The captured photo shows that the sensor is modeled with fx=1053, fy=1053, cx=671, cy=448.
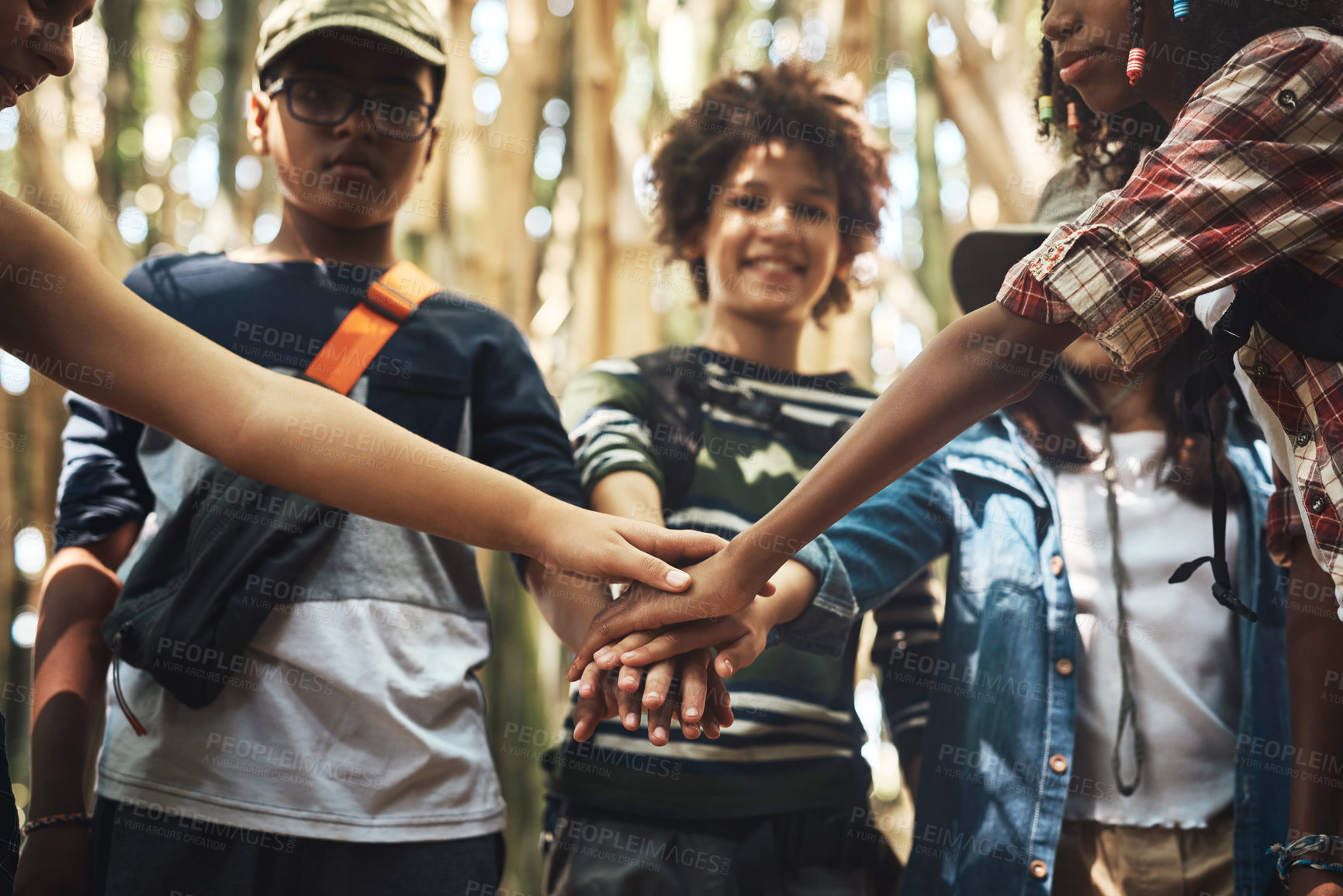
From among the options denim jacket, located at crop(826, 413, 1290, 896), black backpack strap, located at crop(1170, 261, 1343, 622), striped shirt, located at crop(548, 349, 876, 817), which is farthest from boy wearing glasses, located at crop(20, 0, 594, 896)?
black backpack strap, located at crop(1170, 261, 1343, 622)

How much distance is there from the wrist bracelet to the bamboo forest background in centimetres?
156

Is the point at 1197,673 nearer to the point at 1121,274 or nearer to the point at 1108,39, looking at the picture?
the point at 1121,274

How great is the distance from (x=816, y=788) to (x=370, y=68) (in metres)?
1.23

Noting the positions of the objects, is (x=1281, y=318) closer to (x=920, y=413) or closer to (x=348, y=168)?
(x=920, y=413)

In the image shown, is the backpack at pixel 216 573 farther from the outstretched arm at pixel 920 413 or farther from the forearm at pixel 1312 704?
the forearm at pixel 1312 704

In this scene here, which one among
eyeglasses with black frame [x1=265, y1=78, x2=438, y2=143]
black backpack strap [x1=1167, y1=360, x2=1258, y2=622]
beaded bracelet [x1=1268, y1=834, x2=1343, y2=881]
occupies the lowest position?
beaded bracelet [x1=1268, y1=834, x2=1343, y2=881]

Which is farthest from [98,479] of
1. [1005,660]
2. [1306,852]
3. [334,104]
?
[1306,852]

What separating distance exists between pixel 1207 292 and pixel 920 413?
1.06 ft

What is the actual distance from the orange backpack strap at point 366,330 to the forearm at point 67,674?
1.42ft

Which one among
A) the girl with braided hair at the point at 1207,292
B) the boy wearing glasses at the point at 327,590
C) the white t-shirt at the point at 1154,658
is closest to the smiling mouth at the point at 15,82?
the boy wearing glasses at the point at 327,590

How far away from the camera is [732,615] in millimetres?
1453

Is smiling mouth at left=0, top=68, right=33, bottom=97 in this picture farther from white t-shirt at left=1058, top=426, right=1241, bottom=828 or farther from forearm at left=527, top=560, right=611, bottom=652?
white t-shirt at left=1058, top=426, right=1241, bottom=828

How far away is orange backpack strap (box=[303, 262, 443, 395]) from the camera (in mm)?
1441

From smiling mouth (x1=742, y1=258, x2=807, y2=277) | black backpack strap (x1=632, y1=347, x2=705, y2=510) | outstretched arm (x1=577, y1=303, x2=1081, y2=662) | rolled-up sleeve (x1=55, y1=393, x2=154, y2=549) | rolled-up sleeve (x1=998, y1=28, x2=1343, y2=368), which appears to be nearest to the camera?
rolled-up sleeve (x1=998, y1=28, x2=1343, y2=368)
